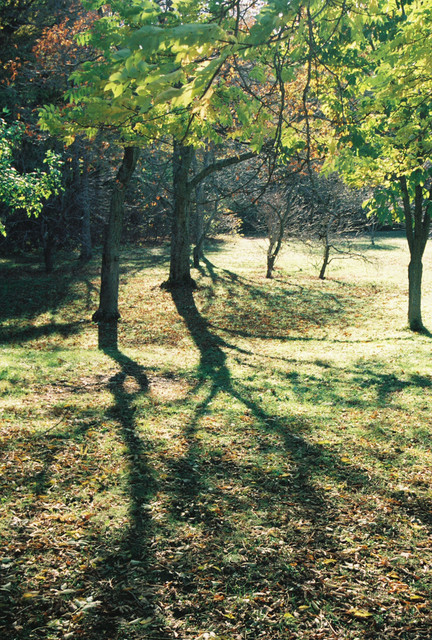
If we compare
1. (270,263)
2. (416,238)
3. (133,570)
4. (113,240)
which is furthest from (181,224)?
(133,570)

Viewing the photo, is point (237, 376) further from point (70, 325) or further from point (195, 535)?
point (70, 325)

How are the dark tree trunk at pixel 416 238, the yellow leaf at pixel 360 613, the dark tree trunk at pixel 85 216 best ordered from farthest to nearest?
the dark tree trunk at pixel 85 216 < the dark tree trunk at pixel 416 238 < the yellow leaf at pixel 360 613

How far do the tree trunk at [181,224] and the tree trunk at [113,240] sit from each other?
435cm

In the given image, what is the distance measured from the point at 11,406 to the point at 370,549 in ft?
16.8

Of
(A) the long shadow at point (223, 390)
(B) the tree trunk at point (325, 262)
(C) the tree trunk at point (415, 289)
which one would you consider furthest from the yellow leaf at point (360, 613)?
(B) the tree trunk at point (325, 262)

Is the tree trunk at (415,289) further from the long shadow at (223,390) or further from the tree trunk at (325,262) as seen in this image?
the tree trunk at (325,262)

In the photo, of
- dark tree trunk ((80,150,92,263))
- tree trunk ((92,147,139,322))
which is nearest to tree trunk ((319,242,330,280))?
dark tree trunk ((80,150,92,263))

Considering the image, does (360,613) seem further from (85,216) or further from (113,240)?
(85,216)

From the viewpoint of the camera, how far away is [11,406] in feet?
22.7

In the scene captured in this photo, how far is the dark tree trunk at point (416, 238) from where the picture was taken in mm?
11633

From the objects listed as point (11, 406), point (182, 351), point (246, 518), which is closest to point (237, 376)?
point (182, 351)

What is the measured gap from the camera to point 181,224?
17.3 meters

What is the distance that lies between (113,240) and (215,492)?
928 cm

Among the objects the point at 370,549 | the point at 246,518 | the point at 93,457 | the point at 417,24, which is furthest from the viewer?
the point at 417,24
